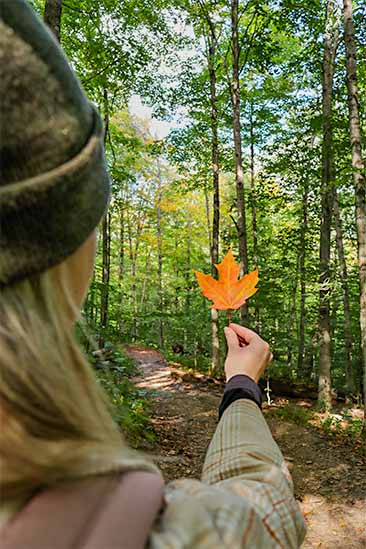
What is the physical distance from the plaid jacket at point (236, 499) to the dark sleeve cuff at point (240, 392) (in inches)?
1.1

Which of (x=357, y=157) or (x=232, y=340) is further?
(x=357, y=157)

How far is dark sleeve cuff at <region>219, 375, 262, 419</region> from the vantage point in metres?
1.03

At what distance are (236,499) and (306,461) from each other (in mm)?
6760

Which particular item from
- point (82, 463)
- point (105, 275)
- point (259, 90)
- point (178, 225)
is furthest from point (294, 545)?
point (178, 225)

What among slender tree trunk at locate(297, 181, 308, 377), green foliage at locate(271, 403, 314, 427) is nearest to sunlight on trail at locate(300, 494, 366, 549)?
green foliage at locate(271, 403, 314, 427)

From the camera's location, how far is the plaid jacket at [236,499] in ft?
1.79

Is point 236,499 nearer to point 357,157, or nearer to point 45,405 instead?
point 45,405

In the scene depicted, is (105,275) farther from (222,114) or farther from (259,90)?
(259,90)

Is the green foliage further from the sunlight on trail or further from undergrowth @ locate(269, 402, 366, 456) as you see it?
the sunlight on trail

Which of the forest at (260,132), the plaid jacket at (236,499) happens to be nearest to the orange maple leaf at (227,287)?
the plaid jacket at (236,499)

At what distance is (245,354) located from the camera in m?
1.20

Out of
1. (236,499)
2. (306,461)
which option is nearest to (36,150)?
(236,499)

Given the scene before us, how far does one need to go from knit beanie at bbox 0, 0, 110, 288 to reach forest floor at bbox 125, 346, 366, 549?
8.16 feet

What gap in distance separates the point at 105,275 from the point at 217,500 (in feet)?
43.6
